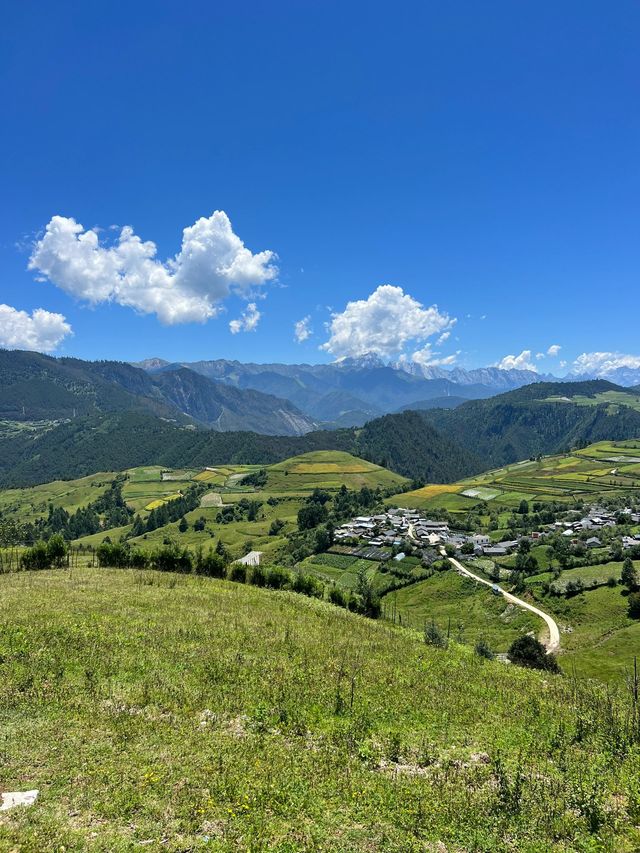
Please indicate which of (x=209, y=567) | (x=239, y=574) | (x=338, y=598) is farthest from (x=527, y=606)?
(x=209, y=567)

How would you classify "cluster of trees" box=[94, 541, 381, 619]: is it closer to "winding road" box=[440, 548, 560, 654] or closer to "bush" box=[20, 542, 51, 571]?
"bush" box=[20, 542, 51, 571]

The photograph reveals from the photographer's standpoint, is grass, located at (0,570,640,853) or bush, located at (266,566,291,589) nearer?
grass, located at (0,570,640,853)

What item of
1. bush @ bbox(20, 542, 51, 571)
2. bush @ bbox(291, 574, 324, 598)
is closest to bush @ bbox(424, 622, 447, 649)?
bush @ bbox(291, 574, 324, 598)

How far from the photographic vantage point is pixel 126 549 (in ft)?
234

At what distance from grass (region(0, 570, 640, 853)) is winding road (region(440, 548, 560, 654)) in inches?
1993

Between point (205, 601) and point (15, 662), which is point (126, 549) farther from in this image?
point (15, 662)

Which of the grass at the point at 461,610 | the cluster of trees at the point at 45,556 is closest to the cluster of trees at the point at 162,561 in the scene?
the cluster of trees at the point at 45,556

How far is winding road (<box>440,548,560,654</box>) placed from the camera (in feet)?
234

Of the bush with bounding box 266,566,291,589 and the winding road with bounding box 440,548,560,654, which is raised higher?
the bush with bounding box 266,566,291,589

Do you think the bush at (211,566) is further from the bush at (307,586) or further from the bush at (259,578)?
the bush at (307,586)

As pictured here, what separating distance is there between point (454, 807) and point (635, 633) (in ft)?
246

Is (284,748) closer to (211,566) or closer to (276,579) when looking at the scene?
(276,579)

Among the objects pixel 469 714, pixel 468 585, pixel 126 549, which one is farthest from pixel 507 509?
pixel 469 714

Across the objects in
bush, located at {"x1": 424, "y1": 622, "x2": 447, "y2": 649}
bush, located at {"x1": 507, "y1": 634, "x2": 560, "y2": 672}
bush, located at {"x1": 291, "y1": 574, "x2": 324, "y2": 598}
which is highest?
bush, located at {"x1": 424, "y1": 622, "x2": 447, "y2": 649}
